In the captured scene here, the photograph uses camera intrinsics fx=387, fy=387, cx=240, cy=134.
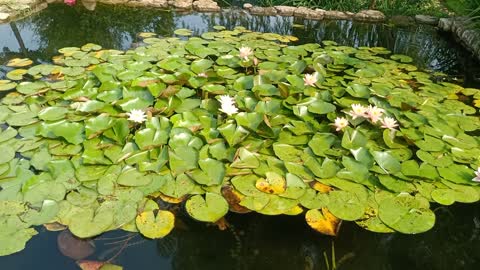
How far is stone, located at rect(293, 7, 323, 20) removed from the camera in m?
4.80

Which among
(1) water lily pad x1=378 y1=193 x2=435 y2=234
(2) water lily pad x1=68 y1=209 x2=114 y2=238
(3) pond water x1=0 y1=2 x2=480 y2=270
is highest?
(2) water lily pad x1=68 y1=209 x2=114 y2=238

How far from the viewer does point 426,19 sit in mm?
4789

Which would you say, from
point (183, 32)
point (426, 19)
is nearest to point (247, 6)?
point (183, 32)

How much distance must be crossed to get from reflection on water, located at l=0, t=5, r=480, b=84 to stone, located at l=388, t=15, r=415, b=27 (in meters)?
0.13

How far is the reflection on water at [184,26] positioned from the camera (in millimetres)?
3475

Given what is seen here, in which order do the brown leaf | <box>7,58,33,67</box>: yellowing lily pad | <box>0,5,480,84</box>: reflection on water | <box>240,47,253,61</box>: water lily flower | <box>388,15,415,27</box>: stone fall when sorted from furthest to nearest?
1. <box>388,15,415,27</box>: stone
2. <box>0,5,480,84</box>: reflection on water
3. <box>7,58,33,67</box>: yellowing lily pad
4. <box>240,47,253,61</box>: water lily flower
5. the brown leaf

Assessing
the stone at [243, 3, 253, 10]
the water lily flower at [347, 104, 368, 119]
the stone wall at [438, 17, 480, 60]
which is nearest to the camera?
the water lily flower at [347, 104, 368, 119]

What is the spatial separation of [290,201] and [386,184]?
475 millimetres

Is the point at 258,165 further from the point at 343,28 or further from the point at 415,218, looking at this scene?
the point at 343,28

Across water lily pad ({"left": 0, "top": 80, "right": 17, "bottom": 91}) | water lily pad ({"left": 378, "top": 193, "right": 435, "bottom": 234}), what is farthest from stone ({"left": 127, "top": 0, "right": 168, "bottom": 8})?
water lily pad ({"left": 378, "top": 193, "right": 435, "bottom": 234})

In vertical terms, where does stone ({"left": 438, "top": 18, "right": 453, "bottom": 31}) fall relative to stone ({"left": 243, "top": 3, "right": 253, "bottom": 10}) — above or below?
below

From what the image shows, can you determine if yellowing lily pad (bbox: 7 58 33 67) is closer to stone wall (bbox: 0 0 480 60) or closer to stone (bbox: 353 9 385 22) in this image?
stone wall (bbox: 0 0 480 60)

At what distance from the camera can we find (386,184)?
181 cm

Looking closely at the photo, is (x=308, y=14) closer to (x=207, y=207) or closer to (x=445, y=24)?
(x=445, y=24)
